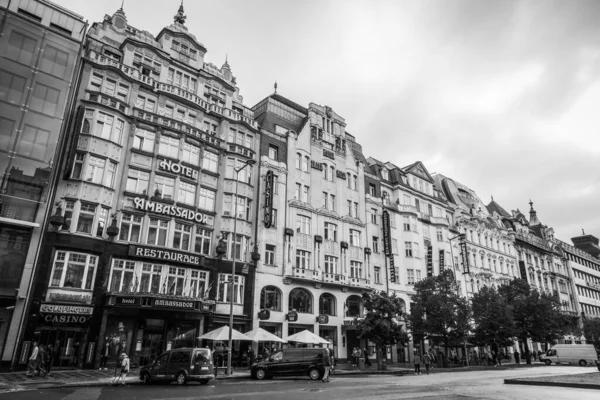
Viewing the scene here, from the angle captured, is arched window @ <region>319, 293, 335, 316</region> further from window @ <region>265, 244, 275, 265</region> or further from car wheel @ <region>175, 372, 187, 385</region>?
car wheel @ <region>175, 372, 187, 385</region>

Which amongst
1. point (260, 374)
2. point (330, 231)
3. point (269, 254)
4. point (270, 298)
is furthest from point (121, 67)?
point (260, 374)

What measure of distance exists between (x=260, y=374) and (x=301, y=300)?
54.9ft

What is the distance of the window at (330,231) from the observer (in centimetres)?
4844

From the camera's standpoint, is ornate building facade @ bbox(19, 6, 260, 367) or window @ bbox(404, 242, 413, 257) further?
window @ bbox(404, 242, 413, 257)

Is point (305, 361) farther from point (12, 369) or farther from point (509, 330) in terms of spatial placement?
point (509, 330)

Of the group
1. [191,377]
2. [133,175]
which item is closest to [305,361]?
[191,377]

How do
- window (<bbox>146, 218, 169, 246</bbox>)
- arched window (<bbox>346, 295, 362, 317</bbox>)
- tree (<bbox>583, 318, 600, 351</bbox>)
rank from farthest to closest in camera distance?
tree (<bbox>583, 318, 600, 351</bbox>), arched window (<bbox>346, 295, 362, 317</bbox>), window (<bbox>146, 218, 169, 246</bbox>)

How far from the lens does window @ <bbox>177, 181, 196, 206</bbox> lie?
37.3 metres

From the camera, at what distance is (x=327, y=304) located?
1806 inches

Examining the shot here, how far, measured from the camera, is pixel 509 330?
4819 centimetres

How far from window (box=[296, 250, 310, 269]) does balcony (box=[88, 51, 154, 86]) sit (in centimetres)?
2250

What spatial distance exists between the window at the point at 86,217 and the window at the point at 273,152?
1979 cm

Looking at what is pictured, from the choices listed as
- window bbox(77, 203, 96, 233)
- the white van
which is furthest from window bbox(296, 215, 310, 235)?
the white van

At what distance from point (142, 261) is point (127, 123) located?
12.0 metres
